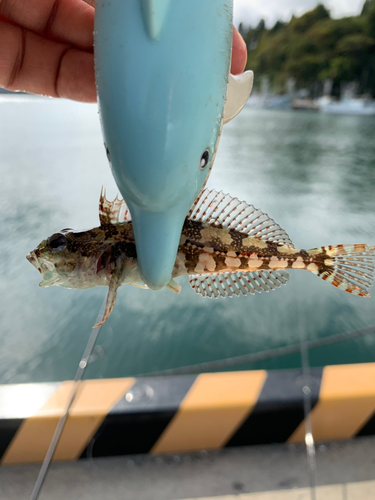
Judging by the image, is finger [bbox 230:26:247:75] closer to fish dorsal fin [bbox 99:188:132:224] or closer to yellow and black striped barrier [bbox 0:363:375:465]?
fish dorsal fin [bbox 99:188:132:224]

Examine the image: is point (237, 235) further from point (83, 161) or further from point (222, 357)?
point (83, 161)

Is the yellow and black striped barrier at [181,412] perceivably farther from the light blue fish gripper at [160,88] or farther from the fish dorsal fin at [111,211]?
the light blue fish gripper at [160,88]

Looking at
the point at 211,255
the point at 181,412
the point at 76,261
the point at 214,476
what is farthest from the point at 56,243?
the point at 214,476

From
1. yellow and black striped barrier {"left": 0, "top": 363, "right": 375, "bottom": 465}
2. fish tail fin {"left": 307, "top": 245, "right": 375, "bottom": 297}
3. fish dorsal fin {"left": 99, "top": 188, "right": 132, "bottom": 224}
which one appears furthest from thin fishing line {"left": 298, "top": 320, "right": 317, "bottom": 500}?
fish dorsal fin {"left": 99, "top": 188, "right": 132, "bottom": 224}

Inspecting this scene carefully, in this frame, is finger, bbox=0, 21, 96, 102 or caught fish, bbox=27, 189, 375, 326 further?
finger, bbox=0, 21, 96, 102

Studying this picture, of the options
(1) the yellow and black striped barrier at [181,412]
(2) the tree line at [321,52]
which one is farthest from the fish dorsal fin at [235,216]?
(2) the tree line at [321,52]

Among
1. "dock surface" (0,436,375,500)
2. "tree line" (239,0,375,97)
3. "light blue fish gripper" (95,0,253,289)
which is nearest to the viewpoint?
"light blue fish gripper" (95,0,253,289)
